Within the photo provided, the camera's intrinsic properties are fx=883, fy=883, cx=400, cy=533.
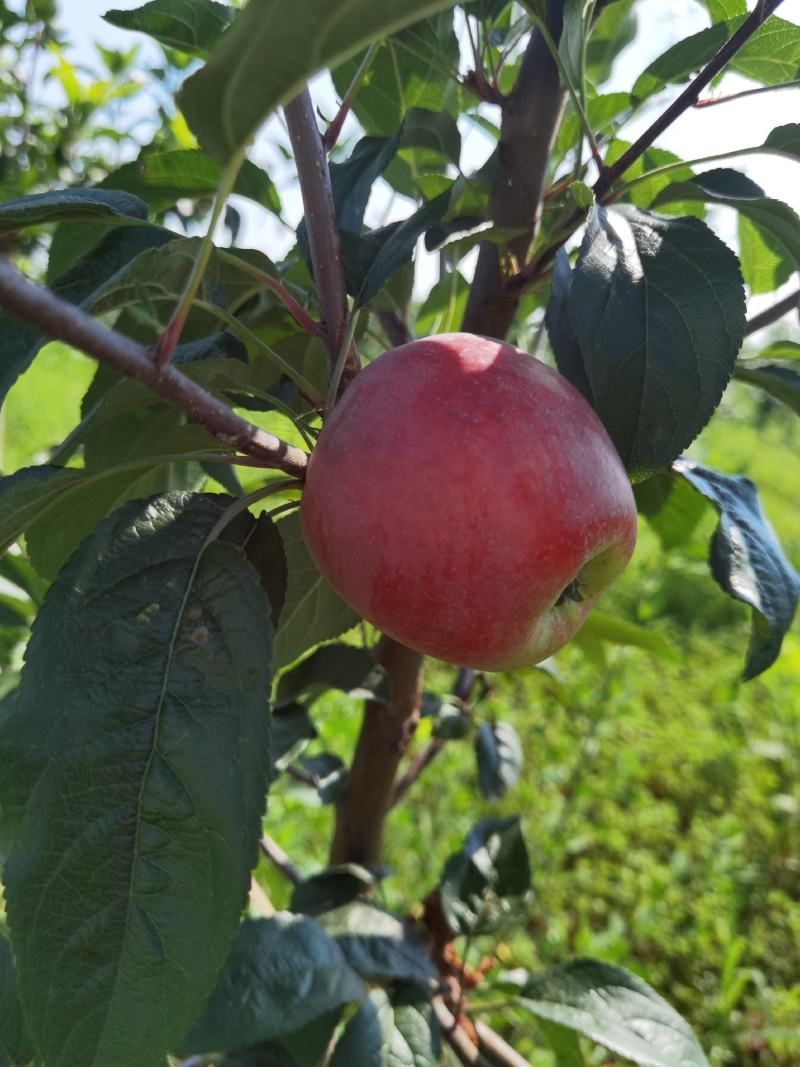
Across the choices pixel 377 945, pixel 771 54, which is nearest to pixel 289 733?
pixel 377 945

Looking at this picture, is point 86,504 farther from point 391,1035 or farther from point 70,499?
point 391,1035

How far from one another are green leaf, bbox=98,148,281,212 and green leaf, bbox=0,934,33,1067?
0.63m

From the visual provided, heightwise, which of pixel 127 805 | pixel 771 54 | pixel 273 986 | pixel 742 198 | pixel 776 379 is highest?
pixel 771 54

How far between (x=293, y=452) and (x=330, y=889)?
0.60m

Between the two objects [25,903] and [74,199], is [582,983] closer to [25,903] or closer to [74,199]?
[25,903]

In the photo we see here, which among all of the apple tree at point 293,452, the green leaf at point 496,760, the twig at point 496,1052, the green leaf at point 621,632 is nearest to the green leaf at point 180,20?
the apple tree at point 293,452

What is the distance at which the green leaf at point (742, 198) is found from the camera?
24.4 inches

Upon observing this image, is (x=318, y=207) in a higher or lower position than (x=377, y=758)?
higher

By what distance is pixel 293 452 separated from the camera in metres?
0.56

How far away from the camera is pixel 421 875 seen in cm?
195

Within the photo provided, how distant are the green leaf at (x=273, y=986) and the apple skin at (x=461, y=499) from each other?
0.37m

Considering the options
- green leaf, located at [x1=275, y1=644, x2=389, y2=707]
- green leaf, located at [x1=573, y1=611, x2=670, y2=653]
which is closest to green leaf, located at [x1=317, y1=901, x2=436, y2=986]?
green leaf, located at [x1=275, y1=644, x2=389, y2=707]

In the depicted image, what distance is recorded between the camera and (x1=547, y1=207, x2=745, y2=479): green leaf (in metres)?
0.53

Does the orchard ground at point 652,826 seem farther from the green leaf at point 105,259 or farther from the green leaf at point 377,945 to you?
the green leaf at point 105,259
